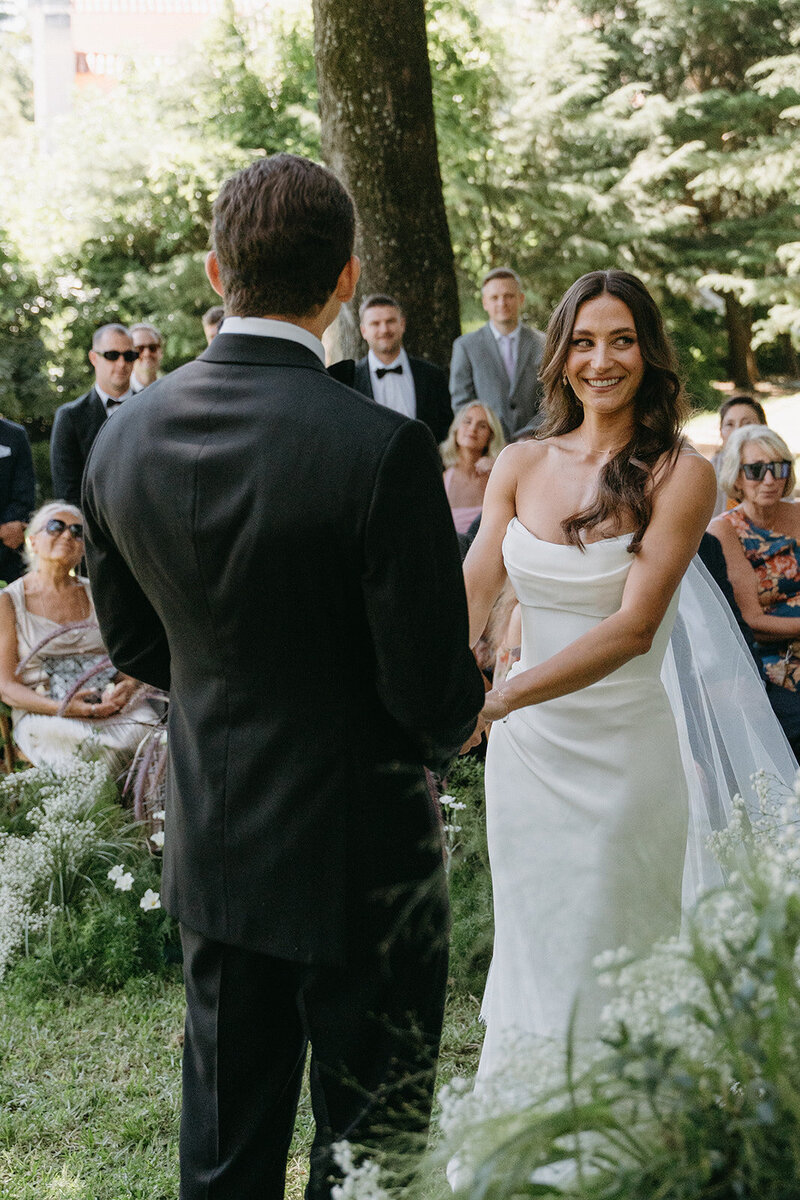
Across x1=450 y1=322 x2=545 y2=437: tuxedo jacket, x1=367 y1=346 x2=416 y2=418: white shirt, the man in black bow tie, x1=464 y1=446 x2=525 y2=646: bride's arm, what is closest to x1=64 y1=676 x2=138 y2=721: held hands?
the man in black bow tie

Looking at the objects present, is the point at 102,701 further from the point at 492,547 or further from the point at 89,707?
the point at 492,547

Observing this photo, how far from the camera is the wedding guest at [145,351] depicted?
7741mm

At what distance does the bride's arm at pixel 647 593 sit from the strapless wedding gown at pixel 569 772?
88mm

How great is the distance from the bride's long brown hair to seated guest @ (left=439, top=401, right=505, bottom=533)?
3.86 m

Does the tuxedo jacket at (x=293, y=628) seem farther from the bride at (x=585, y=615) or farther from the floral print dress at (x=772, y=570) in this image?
the floral print dress at (x=772, y=570)

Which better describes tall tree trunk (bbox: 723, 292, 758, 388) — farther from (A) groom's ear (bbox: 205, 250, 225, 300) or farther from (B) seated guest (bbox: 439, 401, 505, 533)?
(A) groom's ear (bbox: 205, 250, 225, 300)

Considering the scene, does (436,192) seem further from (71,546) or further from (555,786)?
(555,786)

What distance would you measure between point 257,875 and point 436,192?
22.7 ft

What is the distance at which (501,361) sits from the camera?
8.06 m

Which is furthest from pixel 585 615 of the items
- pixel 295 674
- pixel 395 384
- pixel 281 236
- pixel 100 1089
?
pixel 395 384

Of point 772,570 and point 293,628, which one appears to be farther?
point 772,570

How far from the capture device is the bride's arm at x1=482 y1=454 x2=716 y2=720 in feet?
8.95

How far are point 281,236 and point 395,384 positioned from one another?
5827 mm

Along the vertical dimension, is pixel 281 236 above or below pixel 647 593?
above
